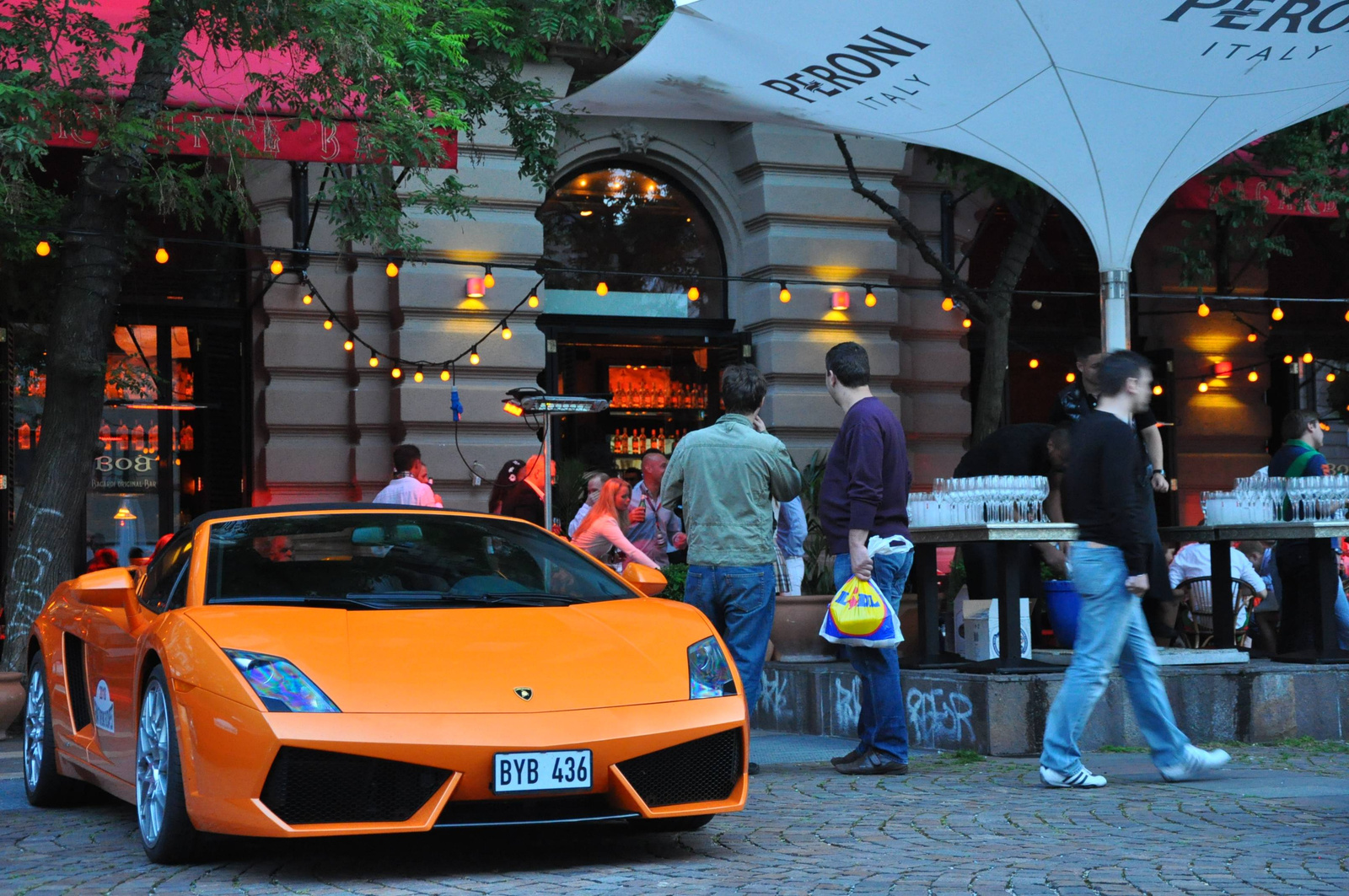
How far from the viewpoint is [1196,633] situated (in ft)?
43.6

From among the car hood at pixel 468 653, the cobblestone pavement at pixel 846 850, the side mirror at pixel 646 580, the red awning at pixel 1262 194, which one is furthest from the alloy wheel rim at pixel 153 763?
the red awning at pixel 1262 194

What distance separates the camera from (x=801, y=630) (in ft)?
34.9

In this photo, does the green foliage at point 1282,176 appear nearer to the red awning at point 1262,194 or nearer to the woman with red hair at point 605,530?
the red awning at point 1262,194

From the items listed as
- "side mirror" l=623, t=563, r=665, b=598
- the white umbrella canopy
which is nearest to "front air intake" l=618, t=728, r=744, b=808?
"side mirror" l=623, t=563, r=665, b=598

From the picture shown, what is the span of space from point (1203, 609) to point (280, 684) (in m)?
10.3

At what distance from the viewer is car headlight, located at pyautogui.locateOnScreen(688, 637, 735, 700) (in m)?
5.66

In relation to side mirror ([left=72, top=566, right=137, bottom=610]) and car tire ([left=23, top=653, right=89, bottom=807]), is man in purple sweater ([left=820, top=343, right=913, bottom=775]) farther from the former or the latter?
car tire ([left=23, top=653, right=89, bottom=807])

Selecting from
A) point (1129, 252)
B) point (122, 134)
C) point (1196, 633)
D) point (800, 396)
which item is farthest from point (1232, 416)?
A: point (122, 134)

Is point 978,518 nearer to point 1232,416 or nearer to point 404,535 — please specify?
point 404,535

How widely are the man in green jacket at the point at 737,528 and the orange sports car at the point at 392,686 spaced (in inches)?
48.0

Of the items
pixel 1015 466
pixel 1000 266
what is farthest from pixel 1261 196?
pixel 1015 466

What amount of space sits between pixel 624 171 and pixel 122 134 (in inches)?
324

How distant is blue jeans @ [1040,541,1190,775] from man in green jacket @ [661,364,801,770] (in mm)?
1439

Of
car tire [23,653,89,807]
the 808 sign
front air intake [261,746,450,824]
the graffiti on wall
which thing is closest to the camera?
front air intake [261,746,450,824]
